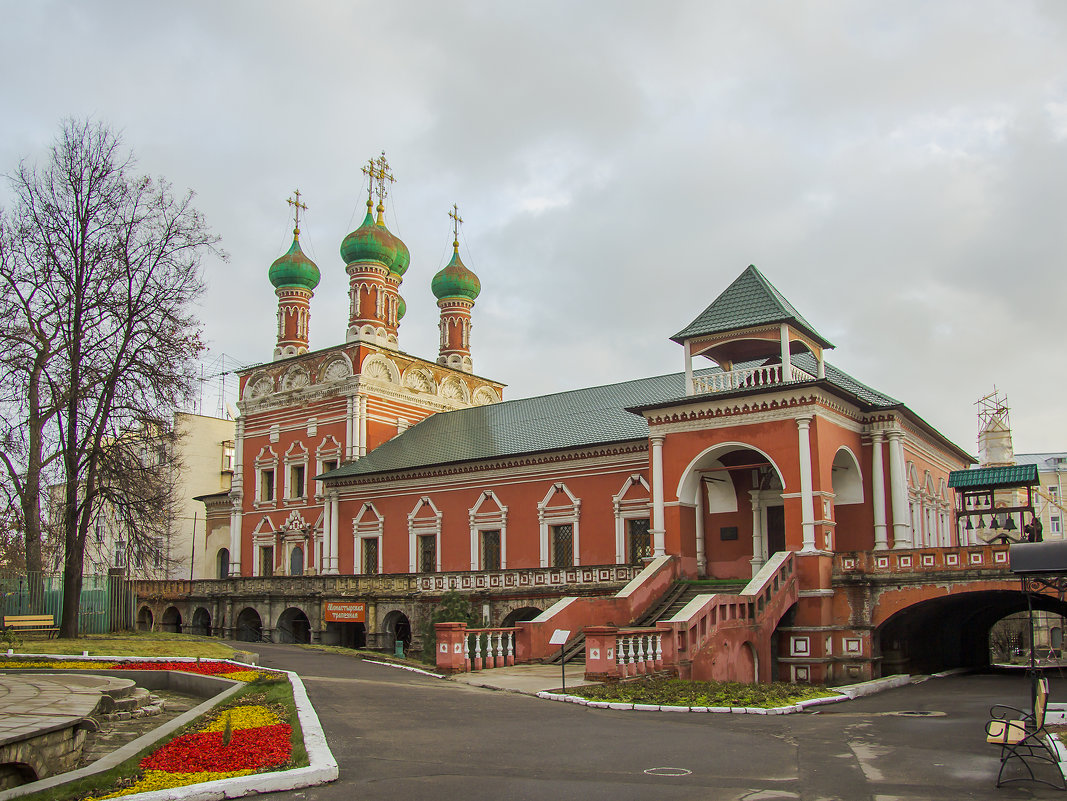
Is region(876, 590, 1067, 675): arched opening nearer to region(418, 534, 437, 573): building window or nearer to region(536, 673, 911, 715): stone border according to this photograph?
region(536, 673, 911, 715): stone border

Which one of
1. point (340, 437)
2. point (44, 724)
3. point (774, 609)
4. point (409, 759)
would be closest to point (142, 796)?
point (44, 724)

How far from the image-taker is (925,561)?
67.5 ft

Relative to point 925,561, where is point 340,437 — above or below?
above

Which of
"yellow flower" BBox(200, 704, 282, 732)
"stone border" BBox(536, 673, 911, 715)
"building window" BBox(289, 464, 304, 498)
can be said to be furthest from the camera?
"building window" BBox(289, 464, 304, 498)

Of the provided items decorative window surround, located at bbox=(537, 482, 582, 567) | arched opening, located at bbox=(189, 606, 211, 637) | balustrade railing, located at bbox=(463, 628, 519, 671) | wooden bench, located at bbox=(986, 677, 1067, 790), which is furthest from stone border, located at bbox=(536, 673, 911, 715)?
arched opening, located at bbox=(189, 606, 211, 637)

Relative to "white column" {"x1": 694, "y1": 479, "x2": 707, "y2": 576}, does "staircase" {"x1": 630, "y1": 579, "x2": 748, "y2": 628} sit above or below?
below

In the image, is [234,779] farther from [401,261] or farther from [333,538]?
[401,261]

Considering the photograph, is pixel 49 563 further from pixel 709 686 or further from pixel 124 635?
pixel 709 686

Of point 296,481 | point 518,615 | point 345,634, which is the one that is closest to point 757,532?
point 518,615

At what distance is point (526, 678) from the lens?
17.4 meters

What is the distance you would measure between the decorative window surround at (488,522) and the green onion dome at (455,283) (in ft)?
47.8

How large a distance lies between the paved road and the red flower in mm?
586

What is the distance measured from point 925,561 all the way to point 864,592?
1467mm

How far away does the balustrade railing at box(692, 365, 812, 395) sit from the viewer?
2292 centimetres
